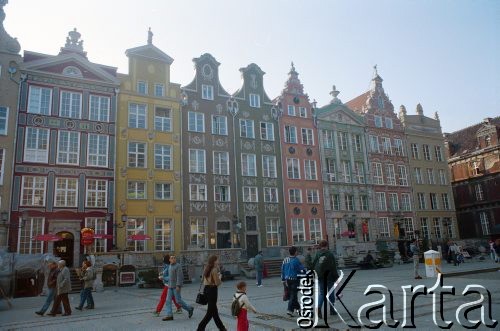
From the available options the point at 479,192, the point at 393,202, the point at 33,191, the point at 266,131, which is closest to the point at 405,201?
the point at 393,202

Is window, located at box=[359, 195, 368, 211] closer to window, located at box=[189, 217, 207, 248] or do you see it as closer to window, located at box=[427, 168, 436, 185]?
window, located at box=[427, 168, 436, 185]

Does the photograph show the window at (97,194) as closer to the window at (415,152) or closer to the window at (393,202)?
the window at (393,202)

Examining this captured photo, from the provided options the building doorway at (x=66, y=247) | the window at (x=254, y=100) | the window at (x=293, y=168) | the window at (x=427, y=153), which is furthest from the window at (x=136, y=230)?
the window at (x=427, y=153)

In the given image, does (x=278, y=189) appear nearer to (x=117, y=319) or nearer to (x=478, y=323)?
(x=117, y=319)

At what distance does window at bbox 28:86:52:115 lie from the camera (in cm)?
2833

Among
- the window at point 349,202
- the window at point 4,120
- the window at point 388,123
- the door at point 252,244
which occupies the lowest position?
the door at point 252,244

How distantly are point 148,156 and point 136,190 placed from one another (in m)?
2.79

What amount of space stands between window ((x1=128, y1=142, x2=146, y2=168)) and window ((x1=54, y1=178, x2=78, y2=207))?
4.21m

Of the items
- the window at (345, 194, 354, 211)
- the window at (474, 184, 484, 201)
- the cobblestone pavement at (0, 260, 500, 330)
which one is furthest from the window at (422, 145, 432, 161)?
the cobblestone pavement at (0, 260, 500, 330)

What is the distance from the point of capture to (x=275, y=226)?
120ft

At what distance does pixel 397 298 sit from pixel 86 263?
1055 cm

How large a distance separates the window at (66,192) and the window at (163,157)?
Result: 242 inches

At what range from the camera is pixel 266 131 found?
38.6m

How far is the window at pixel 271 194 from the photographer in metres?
36.8
